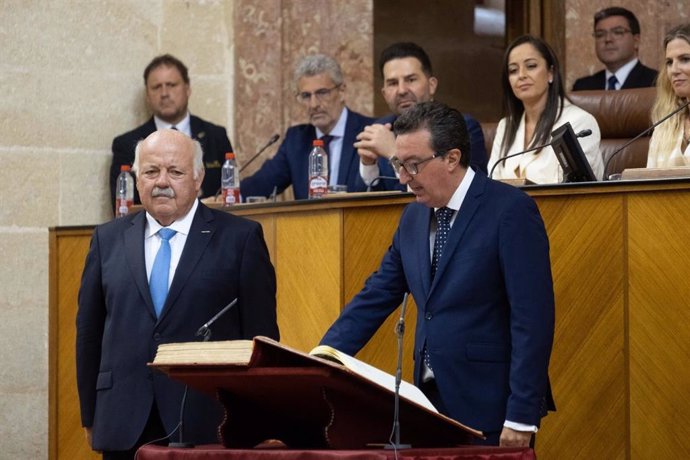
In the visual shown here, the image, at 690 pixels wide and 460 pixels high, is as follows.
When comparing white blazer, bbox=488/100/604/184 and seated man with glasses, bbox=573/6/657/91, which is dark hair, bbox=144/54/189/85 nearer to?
seated man with glasses, bbox=573/6/657/91

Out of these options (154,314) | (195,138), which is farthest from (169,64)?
(154,314)

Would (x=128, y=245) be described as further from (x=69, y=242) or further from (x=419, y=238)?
(x=69, y=242)

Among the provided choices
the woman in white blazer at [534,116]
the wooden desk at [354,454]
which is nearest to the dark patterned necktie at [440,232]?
the wooden desk at [354,454]

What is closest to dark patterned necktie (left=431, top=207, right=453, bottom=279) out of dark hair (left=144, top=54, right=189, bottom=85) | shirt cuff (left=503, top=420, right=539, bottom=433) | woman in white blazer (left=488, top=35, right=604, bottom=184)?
shirt cuff (left=503, top=420, right=539, bottom=433)

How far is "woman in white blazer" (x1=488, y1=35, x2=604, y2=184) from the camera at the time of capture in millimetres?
5879

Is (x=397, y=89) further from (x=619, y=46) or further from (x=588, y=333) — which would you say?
(x=588, y=333)

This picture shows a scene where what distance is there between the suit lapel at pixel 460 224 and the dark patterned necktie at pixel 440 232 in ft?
0.15

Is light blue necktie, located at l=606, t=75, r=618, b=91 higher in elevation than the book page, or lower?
higher

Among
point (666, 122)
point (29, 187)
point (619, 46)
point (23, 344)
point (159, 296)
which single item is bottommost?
point (23, 344)

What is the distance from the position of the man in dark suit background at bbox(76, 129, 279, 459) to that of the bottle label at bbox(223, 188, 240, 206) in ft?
6.73

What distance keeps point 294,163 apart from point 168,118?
1.16 metres

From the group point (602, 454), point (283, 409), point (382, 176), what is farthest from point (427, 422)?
point (382, 176)

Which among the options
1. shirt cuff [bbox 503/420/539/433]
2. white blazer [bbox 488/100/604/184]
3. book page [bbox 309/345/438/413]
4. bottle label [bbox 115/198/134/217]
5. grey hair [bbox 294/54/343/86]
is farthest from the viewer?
grey hair [bbox 294/54/343/86]

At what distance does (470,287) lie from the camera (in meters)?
3.96
